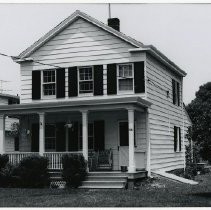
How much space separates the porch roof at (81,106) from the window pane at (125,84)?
140cm

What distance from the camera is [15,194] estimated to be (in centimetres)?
1700

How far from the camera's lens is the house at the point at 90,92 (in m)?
21.9

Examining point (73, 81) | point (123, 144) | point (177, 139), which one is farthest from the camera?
point (177, 139)

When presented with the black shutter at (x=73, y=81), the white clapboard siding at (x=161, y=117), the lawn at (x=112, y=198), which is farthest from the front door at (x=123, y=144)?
the lawn at (x=112, y=198)

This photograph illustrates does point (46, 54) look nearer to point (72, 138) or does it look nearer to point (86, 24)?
point (86, 24)

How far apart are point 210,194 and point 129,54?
28.0 feet

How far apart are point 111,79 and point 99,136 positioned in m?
2.81

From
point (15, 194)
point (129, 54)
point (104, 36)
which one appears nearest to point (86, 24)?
point (104, 36)

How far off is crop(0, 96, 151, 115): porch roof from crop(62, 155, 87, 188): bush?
7.40 feet

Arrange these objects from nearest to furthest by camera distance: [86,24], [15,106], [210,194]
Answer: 1. [210,194]
2. [15,106]
3. [86,24]

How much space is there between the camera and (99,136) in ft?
74.1

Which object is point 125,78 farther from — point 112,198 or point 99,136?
point 112,198

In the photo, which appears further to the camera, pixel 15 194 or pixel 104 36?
pixel 104 36

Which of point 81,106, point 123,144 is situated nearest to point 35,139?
point 81,106
